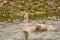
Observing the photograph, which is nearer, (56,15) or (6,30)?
(6,30)

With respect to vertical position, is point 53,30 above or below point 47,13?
below

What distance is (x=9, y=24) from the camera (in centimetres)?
1978

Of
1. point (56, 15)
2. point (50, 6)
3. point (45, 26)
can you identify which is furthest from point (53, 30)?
point (50, 6)

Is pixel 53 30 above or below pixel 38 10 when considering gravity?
below

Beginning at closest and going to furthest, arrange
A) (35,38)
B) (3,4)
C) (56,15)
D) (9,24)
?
(35,38), (9,24), (56,15), (3,4)

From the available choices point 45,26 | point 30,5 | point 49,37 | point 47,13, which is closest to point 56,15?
point 47,13

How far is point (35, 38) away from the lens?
16.0 meters

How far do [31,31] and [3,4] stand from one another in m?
6.92

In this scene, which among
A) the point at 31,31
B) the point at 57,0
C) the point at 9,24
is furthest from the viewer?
the point at 57,0

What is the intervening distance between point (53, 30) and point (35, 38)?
Answer: 7.49 ft

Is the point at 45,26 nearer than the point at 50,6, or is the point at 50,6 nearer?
the point at 45,26

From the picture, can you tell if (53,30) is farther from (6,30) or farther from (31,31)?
(6,30)

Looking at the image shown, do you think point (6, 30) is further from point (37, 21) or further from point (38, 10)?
point (38, 10)

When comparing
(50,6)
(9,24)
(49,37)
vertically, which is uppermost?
(50,6)
